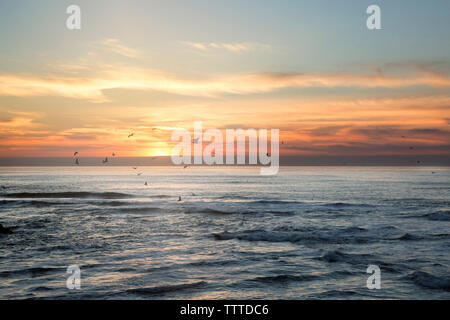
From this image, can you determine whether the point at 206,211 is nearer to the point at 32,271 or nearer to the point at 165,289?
the point at 32,271

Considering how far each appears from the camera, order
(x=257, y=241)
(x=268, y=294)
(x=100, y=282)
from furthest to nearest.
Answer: (x=257, y=241) < (x=100, y=282) < (x=268, y=294)

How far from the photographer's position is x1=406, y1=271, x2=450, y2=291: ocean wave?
1366 centimetres

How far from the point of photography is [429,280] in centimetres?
1423

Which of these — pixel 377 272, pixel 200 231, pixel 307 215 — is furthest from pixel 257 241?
pixel 307 215

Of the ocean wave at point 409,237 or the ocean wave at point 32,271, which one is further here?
the ocean wave at point 409,237

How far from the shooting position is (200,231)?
26.8 metres

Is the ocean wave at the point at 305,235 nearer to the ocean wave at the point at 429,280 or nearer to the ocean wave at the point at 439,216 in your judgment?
the ocean wave at the point at 429,280

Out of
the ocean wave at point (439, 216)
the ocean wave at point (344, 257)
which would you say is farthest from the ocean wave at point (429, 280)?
the ocean wave at point (439, 216)

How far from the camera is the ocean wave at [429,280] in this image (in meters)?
13.7

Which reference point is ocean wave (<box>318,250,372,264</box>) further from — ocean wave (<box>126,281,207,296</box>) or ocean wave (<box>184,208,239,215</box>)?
ocean wave (<box>184,208,239,215</box>)

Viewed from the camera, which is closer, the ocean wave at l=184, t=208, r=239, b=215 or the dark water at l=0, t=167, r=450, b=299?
the dark water at l=0, t=167, r=450, b=299

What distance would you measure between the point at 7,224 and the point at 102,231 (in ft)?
32.5

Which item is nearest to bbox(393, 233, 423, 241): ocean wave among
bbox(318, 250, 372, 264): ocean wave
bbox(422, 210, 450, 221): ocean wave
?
bbox(318, 250, 372, 264): ocean wave
